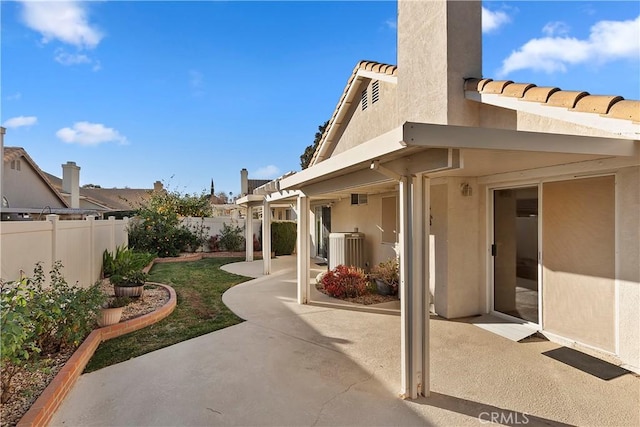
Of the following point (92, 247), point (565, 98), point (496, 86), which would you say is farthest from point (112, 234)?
point (565, 98)

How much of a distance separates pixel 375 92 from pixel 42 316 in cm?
1006

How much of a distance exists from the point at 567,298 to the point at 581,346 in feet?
2.47

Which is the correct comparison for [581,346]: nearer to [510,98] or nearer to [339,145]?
[510,98]

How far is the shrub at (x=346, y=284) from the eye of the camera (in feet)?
30.3

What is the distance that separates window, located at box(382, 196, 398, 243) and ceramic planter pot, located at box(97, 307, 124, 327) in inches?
289

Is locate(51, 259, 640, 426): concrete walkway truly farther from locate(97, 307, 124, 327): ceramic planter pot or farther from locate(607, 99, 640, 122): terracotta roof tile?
locate(607, 99, 640, 122): terracotta roof tile

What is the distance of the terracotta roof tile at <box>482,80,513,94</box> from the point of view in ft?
18.9

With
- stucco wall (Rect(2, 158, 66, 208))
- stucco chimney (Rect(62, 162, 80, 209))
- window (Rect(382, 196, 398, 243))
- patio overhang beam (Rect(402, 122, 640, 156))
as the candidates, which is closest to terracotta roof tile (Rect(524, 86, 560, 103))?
patio overhang beam (Rect(402, 122, 640, 156))

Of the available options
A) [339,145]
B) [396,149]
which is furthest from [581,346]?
[339,145]

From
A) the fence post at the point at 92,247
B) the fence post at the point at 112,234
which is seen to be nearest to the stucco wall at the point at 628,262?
the fence post at the point at 92,247

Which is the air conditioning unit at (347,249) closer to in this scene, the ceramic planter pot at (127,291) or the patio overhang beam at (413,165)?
the patio overhang beam at (413,165)

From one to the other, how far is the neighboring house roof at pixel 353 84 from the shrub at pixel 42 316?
8818 mm

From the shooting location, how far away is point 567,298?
5.55 metres

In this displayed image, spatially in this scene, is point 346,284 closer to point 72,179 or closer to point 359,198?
point 359,198
